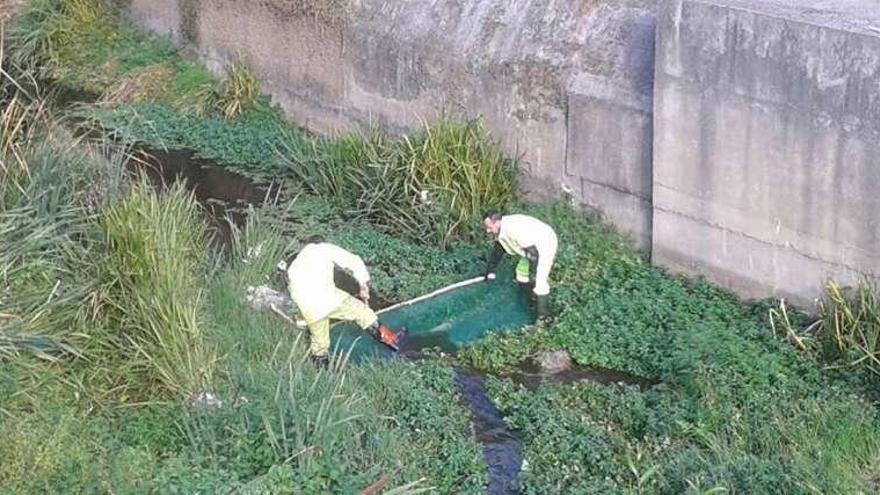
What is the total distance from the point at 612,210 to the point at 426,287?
6.59 feet

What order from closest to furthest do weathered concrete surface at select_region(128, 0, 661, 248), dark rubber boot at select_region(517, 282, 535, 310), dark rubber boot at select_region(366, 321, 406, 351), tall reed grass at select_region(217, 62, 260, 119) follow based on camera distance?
1. dark rubber boot at select_region(366, 321, 406, 351)
2. dark rubber boot at select_region(517, 282, 535, 310)
3. weathered concrete surface at select_region(128, 0, 661, 248)
4. tall reed grass at select_region(217, 62, 260, 119)

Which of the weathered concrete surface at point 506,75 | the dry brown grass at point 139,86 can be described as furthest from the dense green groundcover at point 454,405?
the dry brown grass at point 139,86

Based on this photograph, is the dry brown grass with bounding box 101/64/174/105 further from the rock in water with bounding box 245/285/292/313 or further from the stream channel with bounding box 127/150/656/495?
the rock in water with bounding box 245/285/292/313

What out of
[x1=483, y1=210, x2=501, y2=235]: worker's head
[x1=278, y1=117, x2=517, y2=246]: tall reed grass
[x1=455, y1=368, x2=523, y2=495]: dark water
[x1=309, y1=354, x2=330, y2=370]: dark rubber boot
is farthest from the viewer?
[x1=278, y1=117, x2=517, y2=246]: tall reed grass

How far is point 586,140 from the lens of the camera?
1412 cm

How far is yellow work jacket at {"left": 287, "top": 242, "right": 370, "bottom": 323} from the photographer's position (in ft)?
38.7

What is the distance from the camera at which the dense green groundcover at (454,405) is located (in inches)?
368

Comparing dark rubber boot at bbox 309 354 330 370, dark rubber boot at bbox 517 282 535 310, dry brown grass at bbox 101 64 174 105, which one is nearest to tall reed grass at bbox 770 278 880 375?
dark rubber boot at bbox 517 282 535 310

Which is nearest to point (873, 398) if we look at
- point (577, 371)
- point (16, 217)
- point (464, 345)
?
point (577, 371)

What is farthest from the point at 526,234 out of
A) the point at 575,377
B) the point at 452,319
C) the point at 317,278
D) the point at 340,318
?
the point at 317,278

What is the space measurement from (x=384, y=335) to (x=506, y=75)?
384 cm

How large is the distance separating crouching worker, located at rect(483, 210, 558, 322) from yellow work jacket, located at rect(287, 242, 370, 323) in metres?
1.48

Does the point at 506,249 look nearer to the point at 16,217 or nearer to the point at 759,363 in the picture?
the point at 759,363

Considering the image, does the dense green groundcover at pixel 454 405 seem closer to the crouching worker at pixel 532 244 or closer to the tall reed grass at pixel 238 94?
the crouching worker at pixel 532 244
